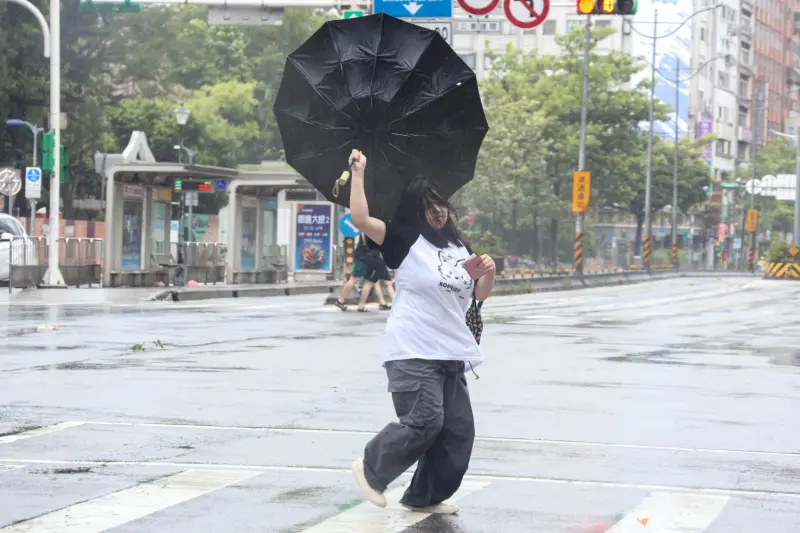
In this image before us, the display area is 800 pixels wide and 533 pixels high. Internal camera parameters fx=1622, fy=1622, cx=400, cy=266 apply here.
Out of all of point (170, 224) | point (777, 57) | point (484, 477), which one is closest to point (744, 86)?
point (777, 57)

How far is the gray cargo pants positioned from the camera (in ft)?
24.3

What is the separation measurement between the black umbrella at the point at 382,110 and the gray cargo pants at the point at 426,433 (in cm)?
88

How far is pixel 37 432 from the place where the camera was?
10.5m

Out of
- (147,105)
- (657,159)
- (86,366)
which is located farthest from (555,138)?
(86,366)

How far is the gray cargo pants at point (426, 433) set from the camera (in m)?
7.41

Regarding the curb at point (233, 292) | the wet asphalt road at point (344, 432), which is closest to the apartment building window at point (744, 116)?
the curb at point (233, 292)

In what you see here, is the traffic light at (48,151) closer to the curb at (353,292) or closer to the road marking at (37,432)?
the curb at (353,292)

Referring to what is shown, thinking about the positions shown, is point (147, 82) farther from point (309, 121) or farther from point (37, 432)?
point (309, 121)

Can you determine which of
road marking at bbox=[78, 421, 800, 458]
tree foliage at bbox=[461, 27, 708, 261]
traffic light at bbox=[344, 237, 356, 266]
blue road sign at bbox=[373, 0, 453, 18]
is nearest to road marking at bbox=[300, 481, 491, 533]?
road marking at bbox=[78, 421, 800, 458]

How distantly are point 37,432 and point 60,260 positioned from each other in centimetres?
3076

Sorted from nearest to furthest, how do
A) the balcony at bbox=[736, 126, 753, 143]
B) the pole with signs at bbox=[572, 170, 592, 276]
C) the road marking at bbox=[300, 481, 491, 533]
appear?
the road marking at bbox=[300, 481, 491, 533] < the pole with signs at bbox=[572, 170, 592, 276] < the balcony at bbox=[736, 126, 753, 143]

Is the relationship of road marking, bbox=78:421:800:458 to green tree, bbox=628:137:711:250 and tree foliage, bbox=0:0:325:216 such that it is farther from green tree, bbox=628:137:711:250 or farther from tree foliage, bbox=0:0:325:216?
green tree, bbox=628:137:711:250

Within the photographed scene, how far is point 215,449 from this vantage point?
9.73 metres

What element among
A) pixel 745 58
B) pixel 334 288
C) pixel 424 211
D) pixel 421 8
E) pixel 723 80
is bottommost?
pixel 334 288
